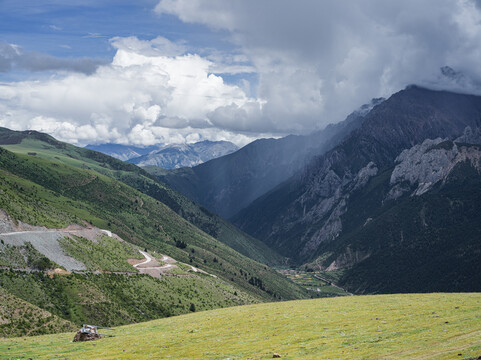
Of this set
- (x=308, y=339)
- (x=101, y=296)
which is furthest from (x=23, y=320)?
(x=308, y=339)

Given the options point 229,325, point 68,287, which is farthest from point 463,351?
point 68,287

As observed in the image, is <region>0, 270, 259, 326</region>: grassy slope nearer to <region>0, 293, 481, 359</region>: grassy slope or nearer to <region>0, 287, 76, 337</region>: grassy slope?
<region>0, 287, 76, 337</region>: grassy slope

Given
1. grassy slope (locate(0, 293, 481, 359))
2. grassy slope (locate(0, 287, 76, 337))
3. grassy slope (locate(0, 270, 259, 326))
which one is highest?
grassy slope (locate(0, 293, 481, 359))

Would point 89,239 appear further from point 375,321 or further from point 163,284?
point 375,321

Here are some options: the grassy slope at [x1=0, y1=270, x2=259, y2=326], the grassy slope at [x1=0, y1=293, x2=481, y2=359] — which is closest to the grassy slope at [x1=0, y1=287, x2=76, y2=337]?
the grassy slope at [x1=0, y1=270, x2=259, y2=326]

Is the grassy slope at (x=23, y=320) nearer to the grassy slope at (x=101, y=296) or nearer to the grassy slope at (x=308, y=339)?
the grassy slope at (x=101, y=296)

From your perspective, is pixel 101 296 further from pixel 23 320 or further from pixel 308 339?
pixel 308 339

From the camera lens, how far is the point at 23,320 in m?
91.9

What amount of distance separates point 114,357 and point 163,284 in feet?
439

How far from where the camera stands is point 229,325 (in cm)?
8212

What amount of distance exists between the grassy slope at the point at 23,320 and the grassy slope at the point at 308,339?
60.8 feet

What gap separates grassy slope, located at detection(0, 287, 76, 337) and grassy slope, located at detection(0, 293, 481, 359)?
1853cm

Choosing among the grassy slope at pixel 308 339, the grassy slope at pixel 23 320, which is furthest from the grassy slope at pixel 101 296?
the grassy slope at pixel 308 339

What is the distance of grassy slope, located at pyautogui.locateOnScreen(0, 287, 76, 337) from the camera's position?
289ft
